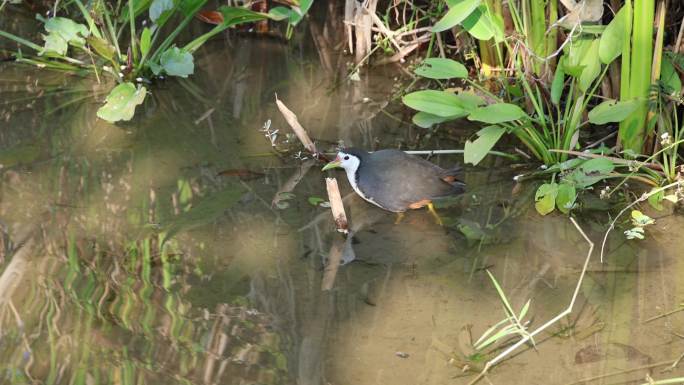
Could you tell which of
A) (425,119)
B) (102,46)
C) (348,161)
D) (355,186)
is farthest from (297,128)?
(102,46)

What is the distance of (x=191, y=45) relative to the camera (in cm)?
542

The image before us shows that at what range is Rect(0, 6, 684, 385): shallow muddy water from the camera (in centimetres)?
334

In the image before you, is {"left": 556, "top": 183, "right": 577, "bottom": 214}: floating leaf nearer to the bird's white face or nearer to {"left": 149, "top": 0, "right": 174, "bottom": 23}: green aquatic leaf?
the bird's white face

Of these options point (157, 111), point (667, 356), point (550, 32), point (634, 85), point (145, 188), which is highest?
point (157, 111)

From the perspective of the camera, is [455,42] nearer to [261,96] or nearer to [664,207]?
[261,96]

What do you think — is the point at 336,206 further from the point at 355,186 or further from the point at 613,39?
the point at 613,39

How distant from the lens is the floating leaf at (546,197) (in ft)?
13.6

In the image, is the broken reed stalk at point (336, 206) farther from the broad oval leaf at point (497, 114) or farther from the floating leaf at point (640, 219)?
the floating leaf at point (640, 219)

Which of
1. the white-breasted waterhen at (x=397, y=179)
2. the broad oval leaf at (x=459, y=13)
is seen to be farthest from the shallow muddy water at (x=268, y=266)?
the broad oval leaf at (x=459, y=13)

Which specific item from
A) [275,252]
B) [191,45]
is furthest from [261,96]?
[275,252]

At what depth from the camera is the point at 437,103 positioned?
14.3 ft

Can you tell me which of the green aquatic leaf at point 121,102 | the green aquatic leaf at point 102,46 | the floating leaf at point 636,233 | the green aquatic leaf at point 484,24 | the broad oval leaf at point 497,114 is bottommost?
the floating leaf at point 636,233

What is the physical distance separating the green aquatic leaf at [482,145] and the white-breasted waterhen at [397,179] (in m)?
0.16

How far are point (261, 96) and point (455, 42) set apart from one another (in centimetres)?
127
